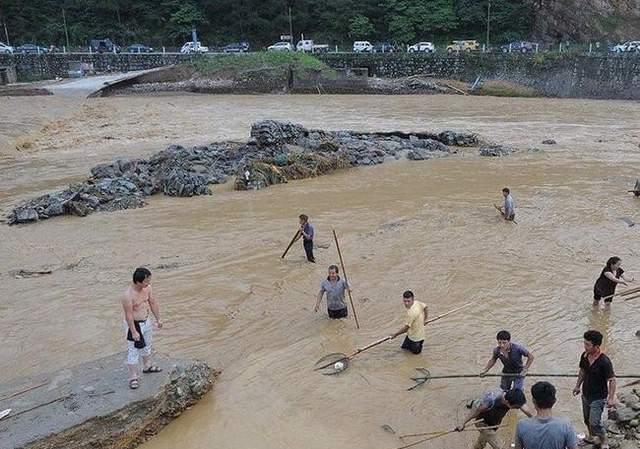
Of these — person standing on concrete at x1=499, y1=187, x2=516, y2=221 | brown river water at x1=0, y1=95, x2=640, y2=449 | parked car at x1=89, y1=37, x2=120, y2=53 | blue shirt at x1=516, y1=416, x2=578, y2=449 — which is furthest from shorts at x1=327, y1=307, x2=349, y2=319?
Result: parked car at x1=89, y1=37, x2=120, y2=53

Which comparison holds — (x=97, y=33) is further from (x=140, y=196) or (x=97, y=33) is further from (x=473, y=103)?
(x=140, y=196)

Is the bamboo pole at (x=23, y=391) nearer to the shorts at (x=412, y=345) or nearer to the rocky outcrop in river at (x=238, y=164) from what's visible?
the shorts at (x=412, y=345)

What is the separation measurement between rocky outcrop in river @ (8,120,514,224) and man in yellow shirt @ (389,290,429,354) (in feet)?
36.7

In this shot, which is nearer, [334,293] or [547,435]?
[547,435]

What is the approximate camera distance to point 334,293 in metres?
10.1

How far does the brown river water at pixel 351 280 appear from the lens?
26.4ft

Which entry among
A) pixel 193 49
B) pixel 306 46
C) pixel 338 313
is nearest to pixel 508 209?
pixel 338 313

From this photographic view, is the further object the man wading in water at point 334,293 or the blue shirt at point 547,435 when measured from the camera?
the man wading in water at point 334,293

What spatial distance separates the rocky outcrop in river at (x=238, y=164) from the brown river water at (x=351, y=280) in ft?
2.08

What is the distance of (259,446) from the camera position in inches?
285

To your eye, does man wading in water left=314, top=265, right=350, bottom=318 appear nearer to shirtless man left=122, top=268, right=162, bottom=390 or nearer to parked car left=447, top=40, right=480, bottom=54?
shirtless man left=122, top=268, right=162, bottom=390

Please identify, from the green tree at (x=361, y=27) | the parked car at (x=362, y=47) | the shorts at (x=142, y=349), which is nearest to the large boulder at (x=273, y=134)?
the shorts at (x=142, y=349)

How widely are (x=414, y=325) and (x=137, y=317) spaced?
3.99 m

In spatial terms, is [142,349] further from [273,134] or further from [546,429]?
[273,134]
